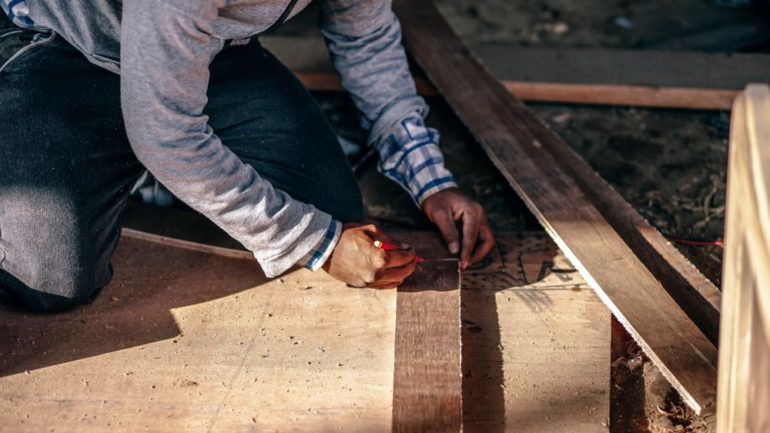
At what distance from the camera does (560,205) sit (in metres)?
2.30

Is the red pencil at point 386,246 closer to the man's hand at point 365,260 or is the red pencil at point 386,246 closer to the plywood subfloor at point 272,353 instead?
the man's hand at point 365,260

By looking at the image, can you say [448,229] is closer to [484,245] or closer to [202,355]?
[484,245]

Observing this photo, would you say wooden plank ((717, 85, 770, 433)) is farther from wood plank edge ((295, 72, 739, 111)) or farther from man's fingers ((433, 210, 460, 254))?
wood plank edge ((295, 72, 739, 111))

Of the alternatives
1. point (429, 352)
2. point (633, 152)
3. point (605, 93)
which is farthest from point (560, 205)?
point (605, 93)

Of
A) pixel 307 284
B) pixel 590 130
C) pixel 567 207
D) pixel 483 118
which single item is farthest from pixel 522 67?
pixel 307 284

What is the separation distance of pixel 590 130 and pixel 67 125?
5.97 ft

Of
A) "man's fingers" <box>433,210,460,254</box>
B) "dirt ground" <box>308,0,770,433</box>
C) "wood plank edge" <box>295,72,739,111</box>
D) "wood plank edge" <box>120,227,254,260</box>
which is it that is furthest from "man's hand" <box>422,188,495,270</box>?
"wood plank edge" <box>295,72,739,111</box>

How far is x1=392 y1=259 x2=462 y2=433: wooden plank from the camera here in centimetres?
179

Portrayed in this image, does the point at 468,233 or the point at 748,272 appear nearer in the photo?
the point at 748,272

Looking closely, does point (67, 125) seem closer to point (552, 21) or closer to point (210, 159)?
point (210, 159)

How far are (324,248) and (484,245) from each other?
1.56 ft

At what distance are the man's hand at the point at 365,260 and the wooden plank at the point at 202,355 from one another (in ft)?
0.28

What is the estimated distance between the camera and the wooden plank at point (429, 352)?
1.79 m

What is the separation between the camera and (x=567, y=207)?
2.29 m
